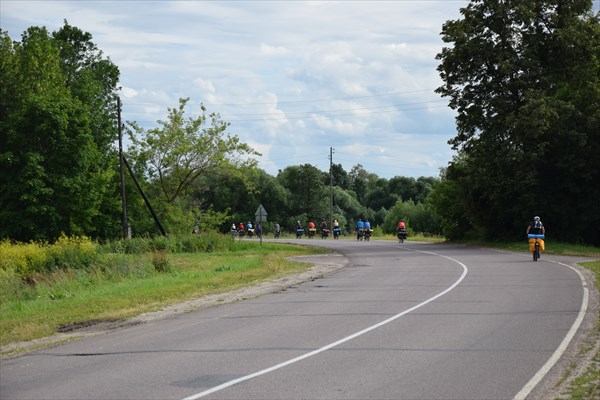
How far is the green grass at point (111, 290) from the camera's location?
1552cm

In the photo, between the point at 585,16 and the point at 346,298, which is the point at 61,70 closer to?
the point at 585,16

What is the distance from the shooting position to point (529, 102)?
40344 mm

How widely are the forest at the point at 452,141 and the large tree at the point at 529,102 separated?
0.09 metres

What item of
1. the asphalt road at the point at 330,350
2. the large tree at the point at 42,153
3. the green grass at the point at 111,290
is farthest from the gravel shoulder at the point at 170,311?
the large tree at the point at 42,153

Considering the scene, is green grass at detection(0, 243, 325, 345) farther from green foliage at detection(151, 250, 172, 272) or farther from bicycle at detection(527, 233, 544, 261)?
bicycle at detection(527, 233, 544, 261)

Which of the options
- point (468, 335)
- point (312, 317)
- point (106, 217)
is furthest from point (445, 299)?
point (106, 217)

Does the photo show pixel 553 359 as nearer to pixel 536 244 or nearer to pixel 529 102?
pixel 536 244

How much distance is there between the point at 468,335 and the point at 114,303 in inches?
368

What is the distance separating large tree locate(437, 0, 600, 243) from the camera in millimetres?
42031

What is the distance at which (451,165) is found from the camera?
159ft

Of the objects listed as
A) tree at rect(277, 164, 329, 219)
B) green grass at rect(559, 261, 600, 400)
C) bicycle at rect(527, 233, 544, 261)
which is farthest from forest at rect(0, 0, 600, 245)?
tree at rect(277, 164, 329, 219)

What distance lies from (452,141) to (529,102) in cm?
711

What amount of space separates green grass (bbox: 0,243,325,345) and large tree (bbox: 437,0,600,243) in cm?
1704

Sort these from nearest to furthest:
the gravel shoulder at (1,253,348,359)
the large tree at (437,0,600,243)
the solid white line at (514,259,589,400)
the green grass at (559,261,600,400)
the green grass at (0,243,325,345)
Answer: the green grass at (559,261,600,400), the solid white line at (514,259,589,400), the gravel shoulder at (1,253,348,359), the green grass at (0,243,325,345), the large tree at (437,0,600,243)
